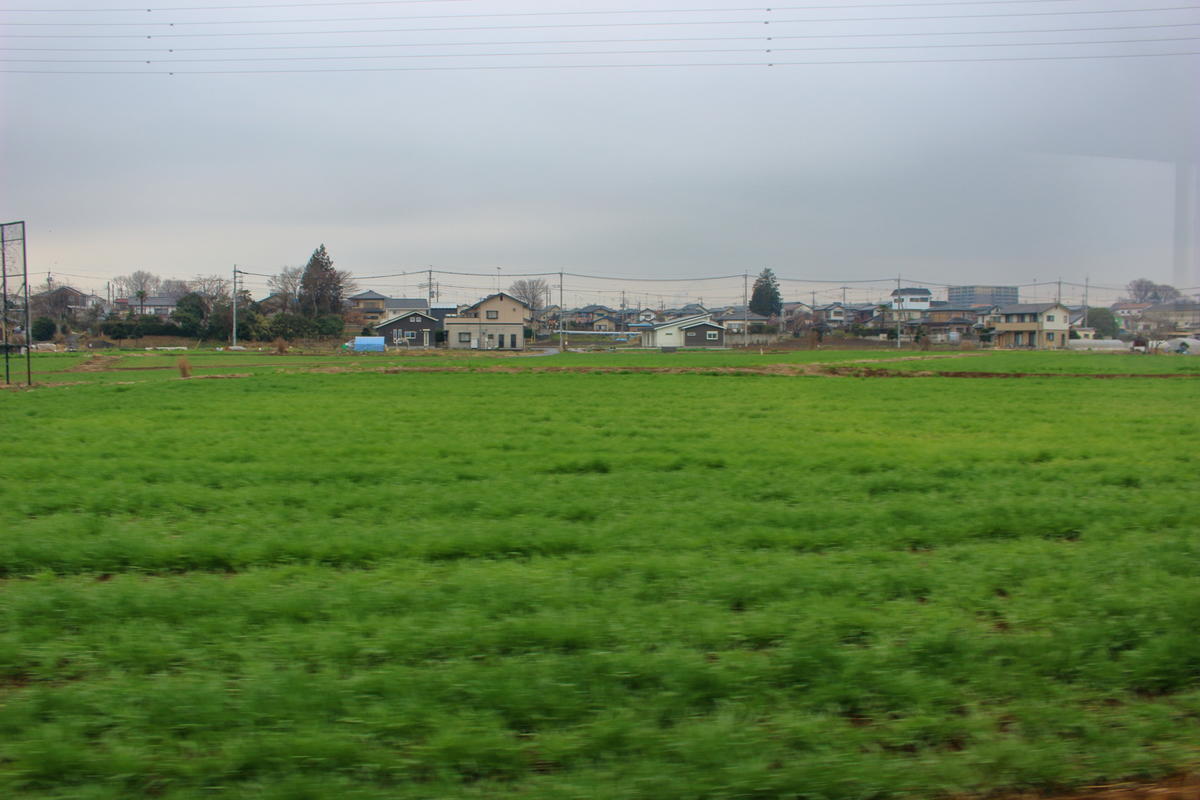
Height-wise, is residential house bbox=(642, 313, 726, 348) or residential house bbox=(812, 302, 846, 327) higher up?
residential house bbox=(812, 302, 846, 327)

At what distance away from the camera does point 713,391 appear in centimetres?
2545

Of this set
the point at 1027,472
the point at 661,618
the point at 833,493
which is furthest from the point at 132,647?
the point at 1027,472

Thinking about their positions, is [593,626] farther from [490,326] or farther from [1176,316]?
[490,326]

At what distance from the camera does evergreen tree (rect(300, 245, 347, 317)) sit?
335ft

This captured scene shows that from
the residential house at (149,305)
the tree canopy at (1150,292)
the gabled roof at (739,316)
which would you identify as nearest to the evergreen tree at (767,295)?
the gabled roof at (739,316)

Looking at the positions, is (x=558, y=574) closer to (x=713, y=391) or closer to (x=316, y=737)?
(x=316, y=737)

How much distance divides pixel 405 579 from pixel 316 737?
7.51ft

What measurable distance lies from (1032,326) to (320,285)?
8520cm

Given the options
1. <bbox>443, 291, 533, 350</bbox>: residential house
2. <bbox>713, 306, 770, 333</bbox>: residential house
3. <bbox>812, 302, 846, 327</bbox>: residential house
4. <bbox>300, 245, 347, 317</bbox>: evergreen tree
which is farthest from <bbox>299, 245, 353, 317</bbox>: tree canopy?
<bbox>812, 302, 846, 327</bbox>: residential house

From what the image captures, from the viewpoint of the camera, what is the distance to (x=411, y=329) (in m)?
100

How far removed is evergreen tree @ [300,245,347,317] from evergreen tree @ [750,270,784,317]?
213 feet

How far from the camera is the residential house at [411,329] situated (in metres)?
99.4

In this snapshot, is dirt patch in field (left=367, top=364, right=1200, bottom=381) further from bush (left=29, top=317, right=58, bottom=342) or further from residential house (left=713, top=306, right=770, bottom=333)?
residential house (left=713, top=306, right=770, bottom=333)

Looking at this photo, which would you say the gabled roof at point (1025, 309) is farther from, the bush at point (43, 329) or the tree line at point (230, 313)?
the bush at point (43, 329)
